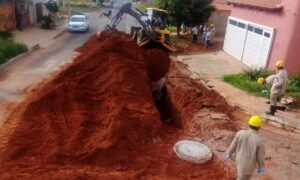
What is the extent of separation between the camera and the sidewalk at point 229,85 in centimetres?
1132

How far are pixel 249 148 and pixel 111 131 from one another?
308 cm

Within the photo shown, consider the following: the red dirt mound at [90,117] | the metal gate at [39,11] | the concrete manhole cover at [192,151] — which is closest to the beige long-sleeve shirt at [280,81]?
the red dirt mound at [90,117]

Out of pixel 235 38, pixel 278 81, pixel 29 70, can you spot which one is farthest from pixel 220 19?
pixel 278 81

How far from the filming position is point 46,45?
22.8 meters

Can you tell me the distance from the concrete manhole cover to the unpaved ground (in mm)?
138

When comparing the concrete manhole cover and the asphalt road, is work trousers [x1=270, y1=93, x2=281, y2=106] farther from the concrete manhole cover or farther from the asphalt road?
the asphalt road

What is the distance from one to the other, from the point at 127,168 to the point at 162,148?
1.13 m

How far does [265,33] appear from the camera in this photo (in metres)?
17.6

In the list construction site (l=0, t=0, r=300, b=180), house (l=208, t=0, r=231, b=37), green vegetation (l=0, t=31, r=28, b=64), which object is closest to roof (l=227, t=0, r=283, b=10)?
construction site (l=0, t=0, r=300, b=180)

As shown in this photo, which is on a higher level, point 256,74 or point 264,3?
point 264,3

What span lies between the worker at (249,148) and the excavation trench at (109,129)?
2.91ft

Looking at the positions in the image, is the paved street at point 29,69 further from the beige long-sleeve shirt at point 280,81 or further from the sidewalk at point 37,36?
the beige long-sleeve shirt at point 280,81

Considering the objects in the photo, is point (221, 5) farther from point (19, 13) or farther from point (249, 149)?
point (249, 149)

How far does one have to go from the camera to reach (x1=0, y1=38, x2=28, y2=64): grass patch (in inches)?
649
